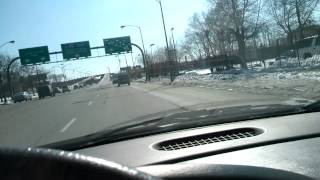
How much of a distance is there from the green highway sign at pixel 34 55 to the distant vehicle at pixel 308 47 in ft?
102

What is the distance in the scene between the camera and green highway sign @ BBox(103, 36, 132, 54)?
231ft

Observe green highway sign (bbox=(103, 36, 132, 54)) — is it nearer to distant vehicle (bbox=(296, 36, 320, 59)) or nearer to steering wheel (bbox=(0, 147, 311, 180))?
distant vehicle (bbox=(296, 36, 320, 59))

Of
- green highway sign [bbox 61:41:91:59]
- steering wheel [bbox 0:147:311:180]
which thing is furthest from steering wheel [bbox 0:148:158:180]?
green highway sign [bbox 61:41:91:59]

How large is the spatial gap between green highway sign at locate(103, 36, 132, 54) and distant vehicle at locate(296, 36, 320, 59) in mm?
23796

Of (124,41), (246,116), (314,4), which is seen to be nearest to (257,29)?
(314,4)

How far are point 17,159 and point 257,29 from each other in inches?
2377

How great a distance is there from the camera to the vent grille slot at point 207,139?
4.17m

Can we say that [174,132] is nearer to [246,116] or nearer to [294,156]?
[246,116]

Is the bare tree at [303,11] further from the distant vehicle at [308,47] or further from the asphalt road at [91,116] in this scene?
the asphalt road at [91,116]

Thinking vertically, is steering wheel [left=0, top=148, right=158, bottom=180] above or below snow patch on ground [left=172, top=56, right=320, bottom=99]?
above

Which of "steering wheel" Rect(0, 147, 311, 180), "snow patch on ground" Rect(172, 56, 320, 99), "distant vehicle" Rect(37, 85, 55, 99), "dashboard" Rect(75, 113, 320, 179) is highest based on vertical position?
"steering wheel" Rect(0, 147, 311, 180)

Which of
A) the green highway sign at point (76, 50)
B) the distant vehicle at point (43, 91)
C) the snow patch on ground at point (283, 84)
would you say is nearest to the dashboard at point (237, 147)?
the snow patch on ground at point (283, 84)

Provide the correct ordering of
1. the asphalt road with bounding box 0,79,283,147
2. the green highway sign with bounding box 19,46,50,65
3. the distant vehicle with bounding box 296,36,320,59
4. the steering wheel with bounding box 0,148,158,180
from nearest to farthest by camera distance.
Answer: the steering wheel with bounding box 0,148,158,180, the asphalt road with bounding box 0,79,283,147, the distant vehicle with bounding box 296,36,320,59, the green highway sign with bounding box 19,46,50,65

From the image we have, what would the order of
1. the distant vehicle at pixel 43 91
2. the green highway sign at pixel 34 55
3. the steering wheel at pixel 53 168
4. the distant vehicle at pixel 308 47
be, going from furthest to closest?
1. the distant vehicle at pixel 43 91
2. the green highway sign at pixel 34 55
3. the distant vehicle at pixel 308 47
4. the steering wheel at pixel 53 168
